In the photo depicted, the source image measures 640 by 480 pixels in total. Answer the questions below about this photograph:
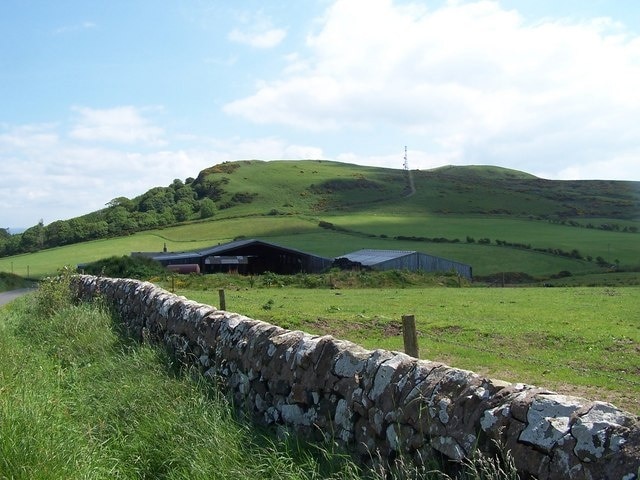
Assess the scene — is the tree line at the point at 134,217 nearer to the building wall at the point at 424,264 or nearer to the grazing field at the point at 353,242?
the grazing field at the point at 353,242

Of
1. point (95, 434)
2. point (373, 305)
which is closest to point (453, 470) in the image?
point (95, 434)

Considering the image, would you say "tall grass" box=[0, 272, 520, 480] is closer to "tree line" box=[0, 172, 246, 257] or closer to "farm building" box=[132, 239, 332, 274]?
"farm building" box=[132, 239, 332, 274]

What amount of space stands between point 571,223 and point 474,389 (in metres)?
112

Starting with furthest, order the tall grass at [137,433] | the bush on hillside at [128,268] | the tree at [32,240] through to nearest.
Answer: the tree at [32,240]
the bush on hillside at [128,268]
the tall grass at [137,433]

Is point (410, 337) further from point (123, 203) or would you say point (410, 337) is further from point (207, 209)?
point (123, 203)

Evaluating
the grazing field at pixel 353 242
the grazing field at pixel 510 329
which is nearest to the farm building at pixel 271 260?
the grazing field at pixel 353 242

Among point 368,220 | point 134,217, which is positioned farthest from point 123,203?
point 368,220

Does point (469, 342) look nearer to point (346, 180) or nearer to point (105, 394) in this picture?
point (105, 394)

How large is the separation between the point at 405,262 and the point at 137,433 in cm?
5245

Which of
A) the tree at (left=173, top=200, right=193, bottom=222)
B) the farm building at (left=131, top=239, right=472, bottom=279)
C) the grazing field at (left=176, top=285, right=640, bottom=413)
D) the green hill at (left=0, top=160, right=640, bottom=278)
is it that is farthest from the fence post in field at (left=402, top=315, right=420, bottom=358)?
the tree at (left=173, top=200, right=193, bottom=222)

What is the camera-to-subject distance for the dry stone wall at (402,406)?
12.6 ft

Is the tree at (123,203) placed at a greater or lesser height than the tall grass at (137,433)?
greater

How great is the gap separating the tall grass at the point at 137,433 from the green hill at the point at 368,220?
57558mm

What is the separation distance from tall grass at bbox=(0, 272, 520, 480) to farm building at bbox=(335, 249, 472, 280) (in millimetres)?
46452
